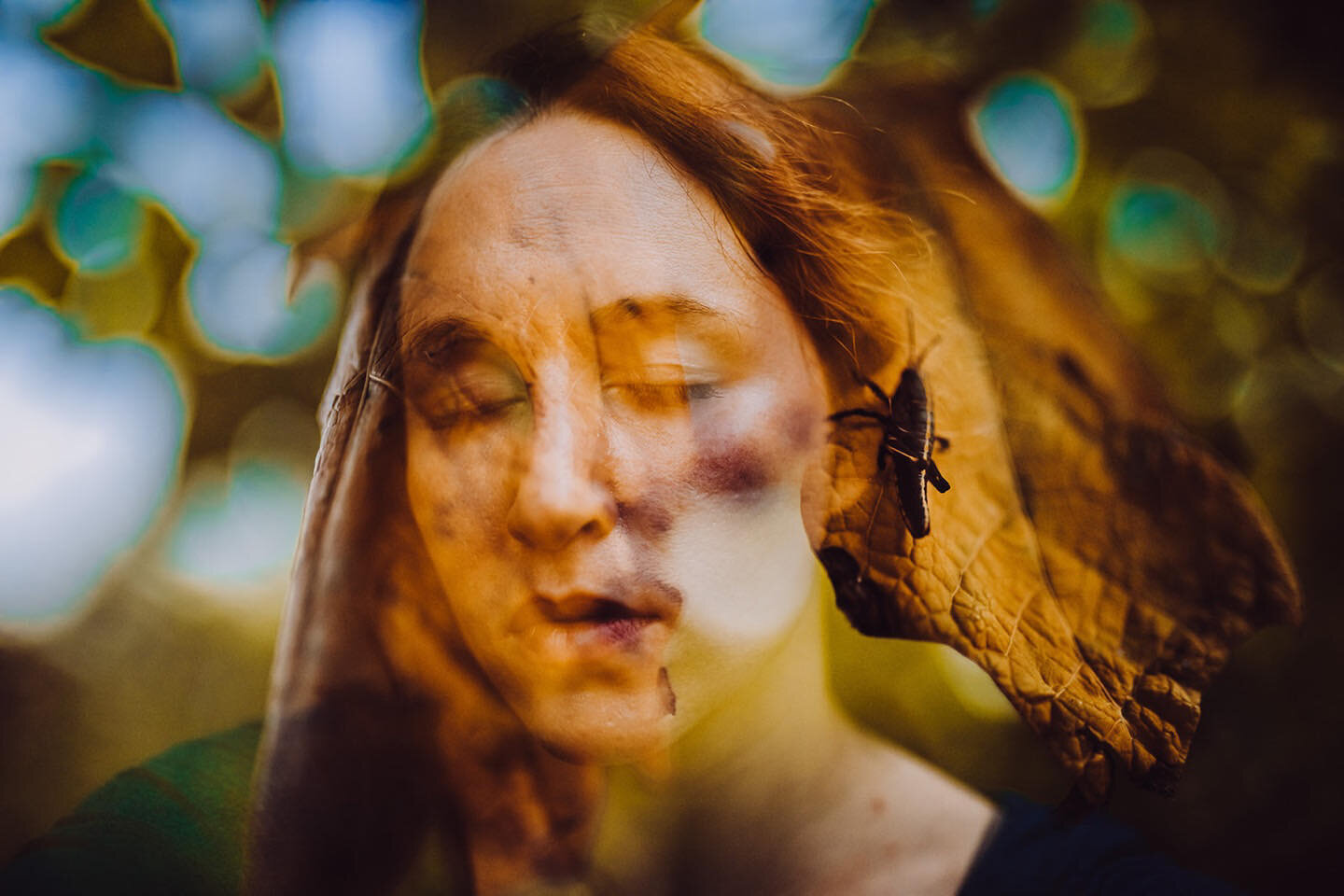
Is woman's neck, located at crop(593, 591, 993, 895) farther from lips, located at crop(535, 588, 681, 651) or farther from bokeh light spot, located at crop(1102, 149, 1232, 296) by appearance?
bokeh light spot, located at crop(1102, 149, 1232, 296)

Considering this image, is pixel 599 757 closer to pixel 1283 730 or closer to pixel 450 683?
pixel 450 683

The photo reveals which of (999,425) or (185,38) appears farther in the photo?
(185,38)

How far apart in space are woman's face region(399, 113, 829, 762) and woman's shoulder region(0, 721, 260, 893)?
39 centimetres

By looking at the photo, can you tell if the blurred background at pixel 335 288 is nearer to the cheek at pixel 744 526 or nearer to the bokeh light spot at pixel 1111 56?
the bokeh light spot at pixel 1111 56

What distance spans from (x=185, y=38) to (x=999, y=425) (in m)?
1.20

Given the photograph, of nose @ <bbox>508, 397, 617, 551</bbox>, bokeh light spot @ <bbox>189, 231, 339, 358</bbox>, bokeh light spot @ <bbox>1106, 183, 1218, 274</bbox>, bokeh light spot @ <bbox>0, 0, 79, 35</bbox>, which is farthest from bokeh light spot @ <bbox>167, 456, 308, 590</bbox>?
bokeh light spot @ <bbox>1106, 183, 1218, 274</bbox>

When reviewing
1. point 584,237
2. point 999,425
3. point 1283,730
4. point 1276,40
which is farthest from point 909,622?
point 1276,40

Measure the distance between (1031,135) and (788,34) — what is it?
1.29ft

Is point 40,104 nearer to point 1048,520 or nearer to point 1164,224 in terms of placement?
point 1048,520

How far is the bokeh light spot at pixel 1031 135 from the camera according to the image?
101 centimetres

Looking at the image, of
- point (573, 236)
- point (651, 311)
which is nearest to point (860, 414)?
point (651, 311)

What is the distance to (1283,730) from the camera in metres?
1.05

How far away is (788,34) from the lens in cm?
94

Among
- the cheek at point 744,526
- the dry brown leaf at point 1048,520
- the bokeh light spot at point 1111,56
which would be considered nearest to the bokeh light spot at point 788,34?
the dry brown leaf at point 1048,520
